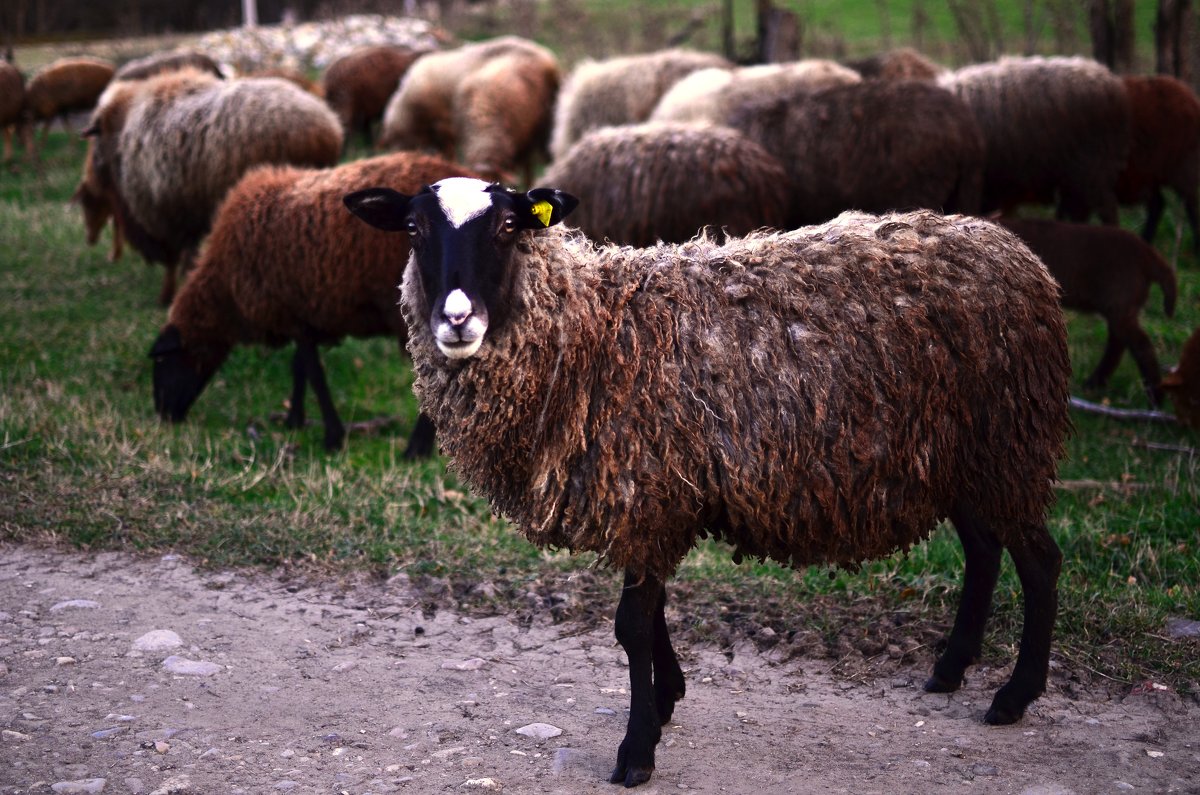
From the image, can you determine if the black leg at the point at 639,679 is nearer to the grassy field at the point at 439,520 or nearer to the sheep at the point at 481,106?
the grassy field at the point at 439,520

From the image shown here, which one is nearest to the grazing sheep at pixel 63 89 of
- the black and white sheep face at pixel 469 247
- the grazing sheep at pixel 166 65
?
the grazing sheep at pixel 166 65

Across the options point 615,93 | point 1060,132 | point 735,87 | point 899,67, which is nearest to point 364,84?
point 615,93

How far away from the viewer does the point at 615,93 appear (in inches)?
545

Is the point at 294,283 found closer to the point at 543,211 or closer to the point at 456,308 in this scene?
the point at 543,211

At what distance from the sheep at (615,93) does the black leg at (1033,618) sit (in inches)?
392

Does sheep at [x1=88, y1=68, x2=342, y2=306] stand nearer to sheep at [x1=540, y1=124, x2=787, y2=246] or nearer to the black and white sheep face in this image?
sheep at [x1=540, y1=124, x2=787, y2=246]

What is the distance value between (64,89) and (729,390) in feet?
55.4

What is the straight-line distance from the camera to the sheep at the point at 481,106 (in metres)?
15.3

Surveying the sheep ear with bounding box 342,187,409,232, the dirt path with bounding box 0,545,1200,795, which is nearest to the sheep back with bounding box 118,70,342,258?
the dirt path with bounding box 0,545,1200,795

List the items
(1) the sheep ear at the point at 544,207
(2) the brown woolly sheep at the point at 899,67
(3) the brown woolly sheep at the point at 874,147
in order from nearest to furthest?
(1) the sheep ear at the point at 544,207 → (3) the brown woolly sheep at the point at 874,147 → (2) the brown woolly sheep at the point at 899,67

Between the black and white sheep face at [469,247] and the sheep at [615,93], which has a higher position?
the black and white sheep face at [469,247]

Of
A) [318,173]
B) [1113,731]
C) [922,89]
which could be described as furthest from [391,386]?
[1113,731]

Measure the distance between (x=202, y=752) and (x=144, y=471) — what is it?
3123 mm

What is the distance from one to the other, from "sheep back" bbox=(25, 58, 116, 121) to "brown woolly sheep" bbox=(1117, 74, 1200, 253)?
14562 mm
